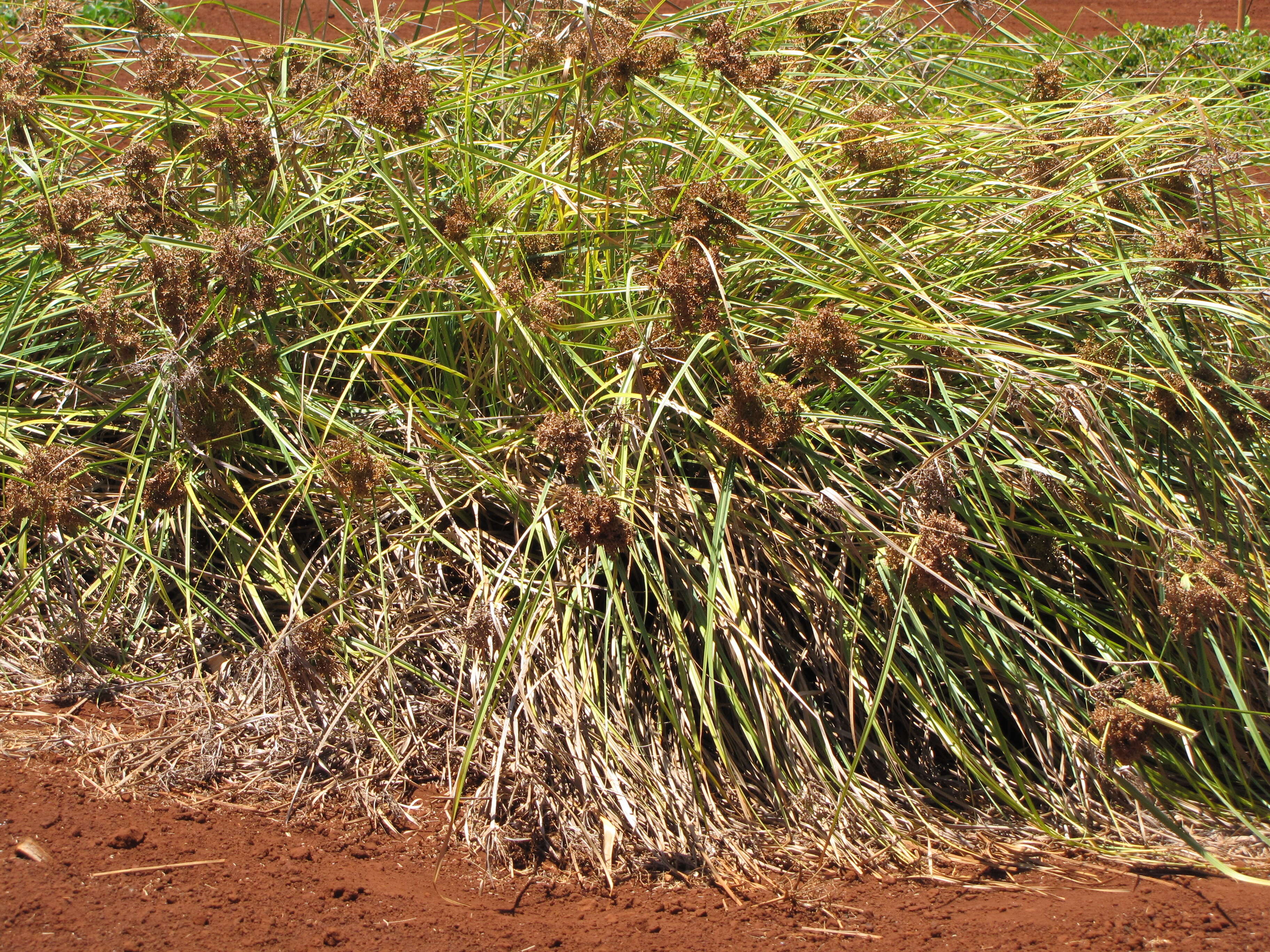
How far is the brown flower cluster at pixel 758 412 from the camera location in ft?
7.11

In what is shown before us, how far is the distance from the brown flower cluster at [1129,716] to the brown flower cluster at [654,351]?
1083 mm

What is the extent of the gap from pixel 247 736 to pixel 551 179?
55.1 inches

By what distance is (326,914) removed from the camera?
1.88 metres

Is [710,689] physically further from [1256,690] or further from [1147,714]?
[1256,690]

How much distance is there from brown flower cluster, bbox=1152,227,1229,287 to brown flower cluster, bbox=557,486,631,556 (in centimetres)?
130

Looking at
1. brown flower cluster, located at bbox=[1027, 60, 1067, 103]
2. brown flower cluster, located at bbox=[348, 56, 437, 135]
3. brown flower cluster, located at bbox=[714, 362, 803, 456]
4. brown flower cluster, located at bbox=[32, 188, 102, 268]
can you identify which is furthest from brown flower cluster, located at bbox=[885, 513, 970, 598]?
brown flower cluster, located at bbox=[32, 188, 102, 268]

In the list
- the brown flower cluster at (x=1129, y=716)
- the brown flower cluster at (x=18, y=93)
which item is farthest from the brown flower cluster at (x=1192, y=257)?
the brown flower cluster at (x=18, y=93)

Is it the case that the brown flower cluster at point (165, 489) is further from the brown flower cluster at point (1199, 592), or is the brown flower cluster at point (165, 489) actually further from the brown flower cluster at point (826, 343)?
the brown flower cluster at point (1199, 592)

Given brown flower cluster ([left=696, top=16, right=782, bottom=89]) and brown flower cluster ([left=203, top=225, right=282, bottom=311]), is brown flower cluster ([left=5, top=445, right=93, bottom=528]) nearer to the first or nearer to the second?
brown flower cluster ([left=203, top=225, right=282, bottom=311])

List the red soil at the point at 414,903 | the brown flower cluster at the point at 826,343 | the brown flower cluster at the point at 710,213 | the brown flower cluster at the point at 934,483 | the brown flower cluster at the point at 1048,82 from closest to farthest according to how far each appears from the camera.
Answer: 1. the red soil at the point at 414,903
2. the brown flower cluster at the point at 934,483
3. the brown flower cluster at the point at 826,343
4. the brown flower cluster at the point at 710,213
5. the brown flower cluster at the point at 1048,82

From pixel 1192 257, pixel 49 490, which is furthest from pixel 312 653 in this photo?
pixel 1192 257

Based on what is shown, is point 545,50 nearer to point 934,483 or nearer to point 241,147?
point 241,147

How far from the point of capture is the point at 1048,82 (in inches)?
117

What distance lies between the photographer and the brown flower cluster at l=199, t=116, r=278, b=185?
2414 millimetres
